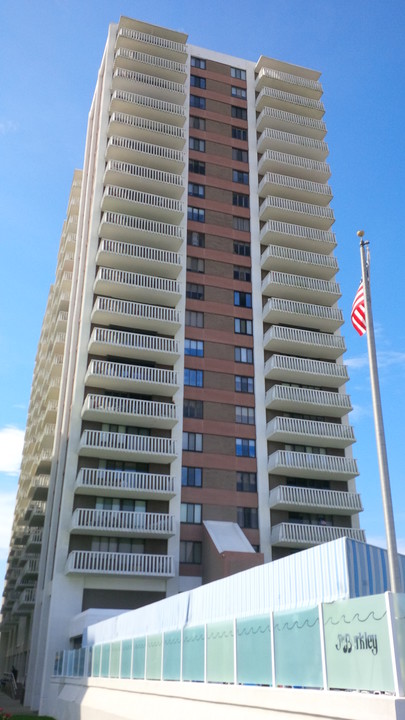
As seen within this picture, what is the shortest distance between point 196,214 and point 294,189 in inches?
339

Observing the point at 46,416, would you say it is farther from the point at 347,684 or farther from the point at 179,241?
the point at 347,684

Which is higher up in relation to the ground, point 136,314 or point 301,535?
point 136,314

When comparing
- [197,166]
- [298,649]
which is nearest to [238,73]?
[197,166]

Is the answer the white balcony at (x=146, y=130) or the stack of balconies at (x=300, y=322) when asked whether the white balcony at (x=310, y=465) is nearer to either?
the stack of balconies at (x=300, y=322)

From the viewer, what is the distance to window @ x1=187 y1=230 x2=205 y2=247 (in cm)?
4869

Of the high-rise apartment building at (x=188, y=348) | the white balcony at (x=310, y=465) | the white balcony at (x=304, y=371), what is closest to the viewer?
the high-rise apartment building at (x=188, y=348)

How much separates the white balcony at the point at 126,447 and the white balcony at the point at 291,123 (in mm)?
29153

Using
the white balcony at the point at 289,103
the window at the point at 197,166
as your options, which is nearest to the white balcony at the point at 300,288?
the window at the point at 197,166

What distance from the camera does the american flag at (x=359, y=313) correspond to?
16.4 m

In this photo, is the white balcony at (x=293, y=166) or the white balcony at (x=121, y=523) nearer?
the white balcony at (x=121, y=523)

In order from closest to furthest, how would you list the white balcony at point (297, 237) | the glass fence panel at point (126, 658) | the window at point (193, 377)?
the glass fence panel at point (126, 658)
the window at point (193, 377)
the white balcony at point (297, 237)

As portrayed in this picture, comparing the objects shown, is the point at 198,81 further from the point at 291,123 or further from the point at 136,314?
the point at 136,314

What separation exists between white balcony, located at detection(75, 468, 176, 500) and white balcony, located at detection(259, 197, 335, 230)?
22.7m

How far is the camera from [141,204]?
46844mm
